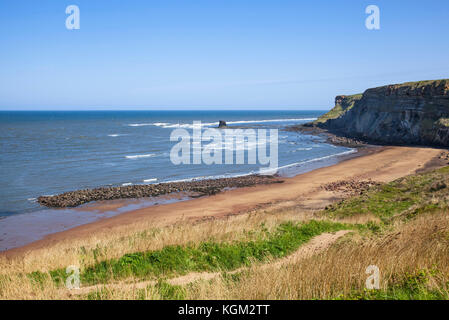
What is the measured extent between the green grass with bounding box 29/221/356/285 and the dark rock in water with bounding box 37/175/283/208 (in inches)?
716

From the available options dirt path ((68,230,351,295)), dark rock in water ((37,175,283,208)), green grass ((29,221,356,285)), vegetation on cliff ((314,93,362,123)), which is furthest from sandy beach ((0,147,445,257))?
vegetation on cliff ((314,93,362,123))

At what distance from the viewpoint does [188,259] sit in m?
9.53

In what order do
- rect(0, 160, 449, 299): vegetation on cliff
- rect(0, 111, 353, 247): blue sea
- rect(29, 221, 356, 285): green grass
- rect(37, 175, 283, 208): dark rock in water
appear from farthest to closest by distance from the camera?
rect(0, 111, 353, 247): blue sea, rect(37, 175, 283, 208): dark rock in water, rect(29, 221, 356, 285): green grass, rect(0, 160, 449, 299): vegetation on cliff

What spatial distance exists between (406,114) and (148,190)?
154 feet

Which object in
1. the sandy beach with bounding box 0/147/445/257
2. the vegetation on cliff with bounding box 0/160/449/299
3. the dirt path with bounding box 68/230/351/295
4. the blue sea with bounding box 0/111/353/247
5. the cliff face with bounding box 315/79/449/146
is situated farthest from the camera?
the cliff face with bounding box 315/79/449/146

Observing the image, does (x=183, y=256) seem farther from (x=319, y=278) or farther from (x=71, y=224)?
(x=71, y=224)

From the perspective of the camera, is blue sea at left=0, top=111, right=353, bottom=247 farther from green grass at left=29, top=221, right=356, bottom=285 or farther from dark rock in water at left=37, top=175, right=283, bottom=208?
green grass at left=29, top=221, right=356, bottom=285

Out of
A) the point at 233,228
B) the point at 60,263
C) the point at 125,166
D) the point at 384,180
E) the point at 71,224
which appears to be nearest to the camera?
the point at 60,263

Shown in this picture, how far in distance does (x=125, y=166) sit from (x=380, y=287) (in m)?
39.0

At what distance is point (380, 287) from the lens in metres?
5.86

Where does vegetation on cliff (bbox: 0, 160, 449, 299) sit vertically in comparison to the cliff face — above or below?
below

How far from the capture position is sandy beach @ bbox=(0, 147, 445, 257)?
20078 mm

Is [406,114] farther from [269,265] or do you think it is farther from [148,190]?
[269,265]
